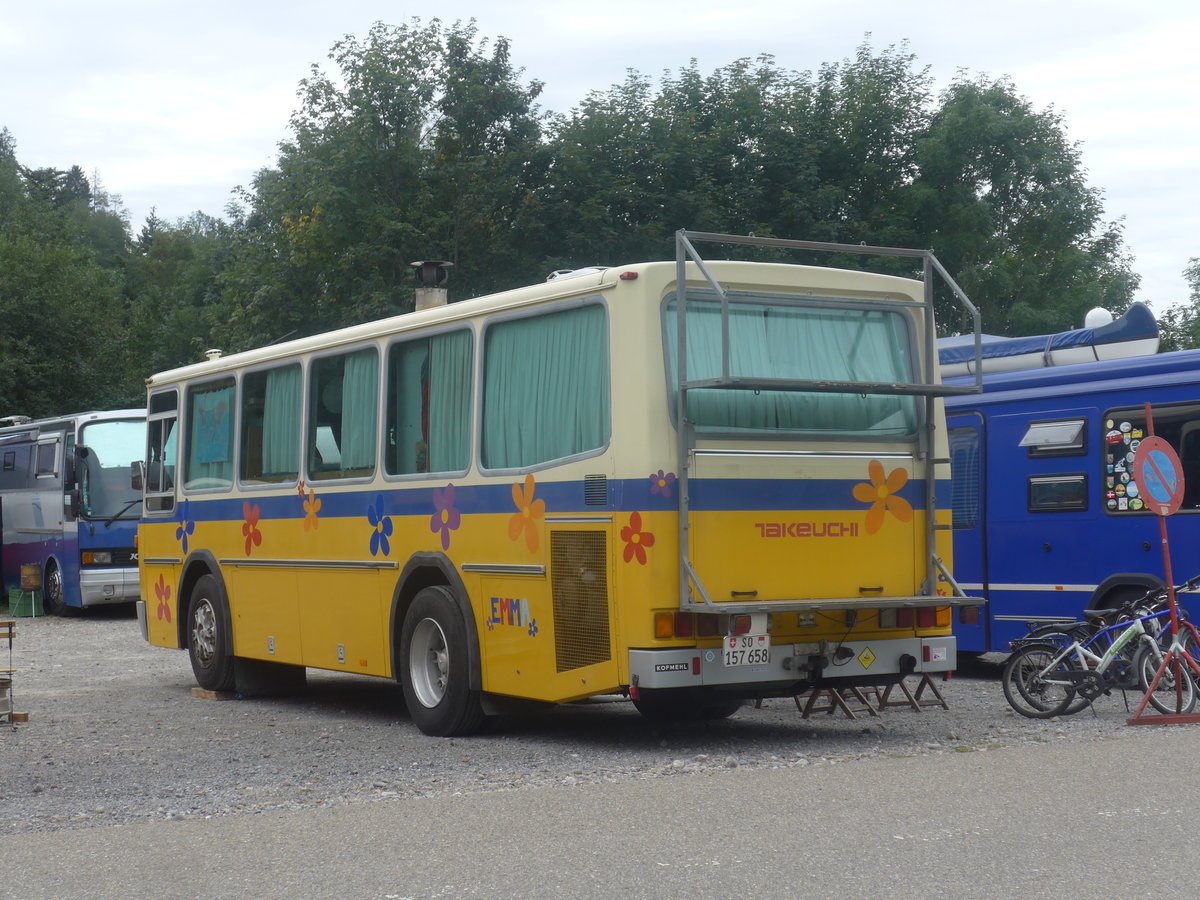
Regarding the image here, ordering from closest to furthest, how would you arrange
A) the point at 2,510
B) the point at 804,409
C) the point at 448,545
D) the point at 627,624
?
1. the point at 627,624
2. the point at 804,409
3. the point at 448,545
4. the point at 2,510

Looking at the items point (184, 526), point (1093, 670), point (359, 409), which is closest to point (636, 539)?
point (359, 409)

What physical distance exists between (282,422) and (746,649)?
5388 mm

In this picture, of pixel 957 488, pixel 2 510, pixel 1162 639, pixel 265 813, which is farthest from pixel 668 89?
pixel 265 813

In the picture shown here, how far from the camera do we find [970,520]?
1519cm

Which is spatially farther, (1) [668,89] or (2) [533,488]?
(1) [668,89]

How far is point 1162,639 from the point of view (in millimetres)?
11539

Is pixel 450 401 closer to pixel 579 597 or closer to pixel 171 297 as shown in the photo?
pixel 579 597

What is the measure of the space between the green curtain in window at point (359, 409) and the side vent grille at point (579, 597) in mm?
2624

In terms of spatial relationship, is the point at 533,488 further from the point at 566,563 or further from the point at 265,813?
the point at 265,813

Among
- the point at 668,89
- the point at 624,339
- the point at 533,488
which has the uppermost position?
the point at 668,89

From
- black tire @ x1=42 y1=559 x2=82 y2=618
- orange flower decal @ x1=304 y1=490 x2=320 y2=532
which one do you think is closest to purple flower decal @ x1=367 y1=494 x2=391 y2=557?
orange flower decal @ x1=304 y1=490 x2=320 y2=532

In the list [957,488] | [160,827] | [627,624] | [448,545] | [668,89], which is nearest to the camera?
[160,827]

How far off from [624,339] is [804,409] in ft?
4.30

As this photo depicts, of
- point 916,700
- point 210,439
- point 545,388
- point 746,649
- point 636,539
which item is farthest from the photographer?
point 210,439
